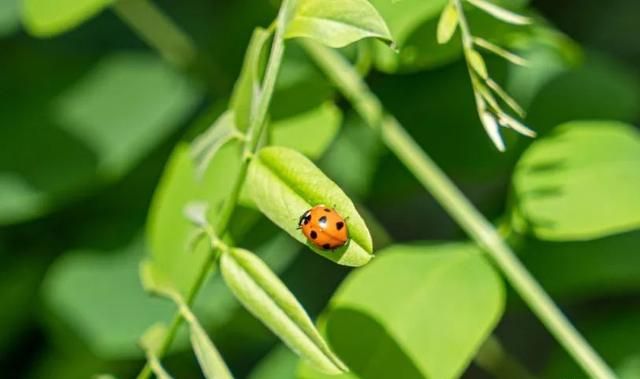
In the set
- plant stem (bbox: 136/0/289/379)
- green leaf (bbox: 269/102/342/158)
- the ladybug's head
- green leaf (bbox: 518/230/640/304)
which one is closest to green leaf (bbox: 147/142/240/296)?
green leaf (bbox: 269/102/342/158)

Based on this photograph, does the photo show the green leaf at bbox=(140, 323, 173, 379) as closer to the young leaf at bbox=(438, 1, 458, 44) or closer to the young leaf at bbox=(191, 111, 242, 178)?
the young leaf at bbox=(191, 111, 242, 178)

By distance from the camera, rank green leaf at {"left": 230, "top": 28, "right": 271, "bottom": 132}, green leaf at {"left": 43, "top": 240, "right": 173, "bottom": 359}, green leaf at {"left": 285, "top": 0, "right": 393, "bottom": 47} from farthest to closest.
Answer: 1. green leaf at {"left": 43, "top": 240, "right": 173, "bottom": 359}
2. green leaf at {"left": 230, "top": 28, "right": 271, "bottom": 132}
3. green leaf at {"left": 285, "top": 0, "right": 393, "bottom": 47}

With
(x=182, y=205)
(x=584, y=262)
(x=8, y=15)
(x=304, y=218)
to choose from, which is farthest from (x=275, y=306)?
(x=8, y=15)

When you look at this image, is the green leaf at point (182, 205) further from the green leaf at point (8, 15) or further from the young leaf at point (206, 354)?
the green leaf at point (8, 15)

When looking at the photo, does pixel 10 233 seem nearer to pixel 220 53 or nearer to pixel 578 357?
pixel 220 53

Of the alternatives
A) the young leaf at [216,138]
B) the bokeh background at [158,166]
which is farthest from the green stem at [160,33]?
the young leaf at [216,138]

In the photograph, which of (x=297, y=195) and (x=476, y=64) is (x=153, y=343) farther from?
(x=476, y=64)
